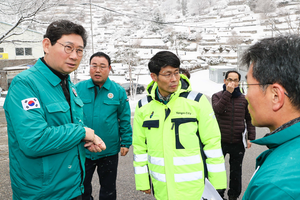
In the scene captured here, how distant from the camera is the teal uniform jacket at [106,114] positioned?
114 inches

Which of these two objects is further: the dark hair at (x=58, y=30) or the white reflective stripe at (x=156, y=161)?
the white reflective stripe at (x=156, y=161)

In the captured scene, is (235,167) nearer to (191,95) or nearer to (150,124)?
(191,95)

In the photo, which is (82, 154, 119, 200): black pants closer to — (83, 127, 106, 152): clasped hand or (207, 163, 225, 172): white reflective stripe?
(83, 127, 106, 152): clasped hand

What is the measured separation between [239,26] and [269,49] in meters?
69.0

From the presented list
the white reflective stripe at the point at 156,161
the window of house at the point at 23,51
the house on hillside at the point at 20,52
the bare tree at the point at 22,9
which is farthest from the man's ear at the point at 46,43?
the window of house at the point at 23,51

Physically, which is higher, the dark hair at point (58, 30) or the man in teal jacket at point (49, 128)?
the dark hair at point (58, 30)

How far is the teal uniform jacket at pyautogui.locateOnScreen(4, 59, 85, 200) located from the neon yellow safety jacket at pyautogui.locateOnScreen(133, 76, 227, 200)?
711mm

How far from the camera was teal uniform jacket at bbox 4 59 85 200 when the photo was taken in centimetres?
147

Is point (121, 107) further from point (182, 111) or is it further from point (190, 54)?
point (190, 54)

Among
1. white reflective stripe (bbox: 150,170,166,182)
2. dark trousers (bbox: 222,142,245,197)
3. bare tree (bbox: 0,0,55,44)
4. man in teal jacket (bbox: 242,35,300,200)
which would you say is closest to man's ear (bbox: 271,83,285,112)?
man in teal jacket (bbox: 242,35,300,200)

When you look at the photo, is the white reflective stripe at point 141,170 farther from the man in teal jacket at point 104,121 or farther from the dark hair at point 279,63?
the dark hair at point 279,63

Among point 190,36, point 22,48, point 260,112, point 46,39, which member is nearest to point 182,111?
point 260,112

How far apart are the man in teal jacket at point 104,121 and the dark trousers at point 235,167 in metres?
1.56

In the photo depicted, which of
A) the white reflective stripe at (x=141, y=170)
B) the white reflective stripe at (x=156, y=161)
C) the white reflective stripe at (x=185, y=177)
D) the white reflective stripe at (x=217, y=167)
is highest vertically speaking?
the white reflective stripe at (x=156, y=161)
